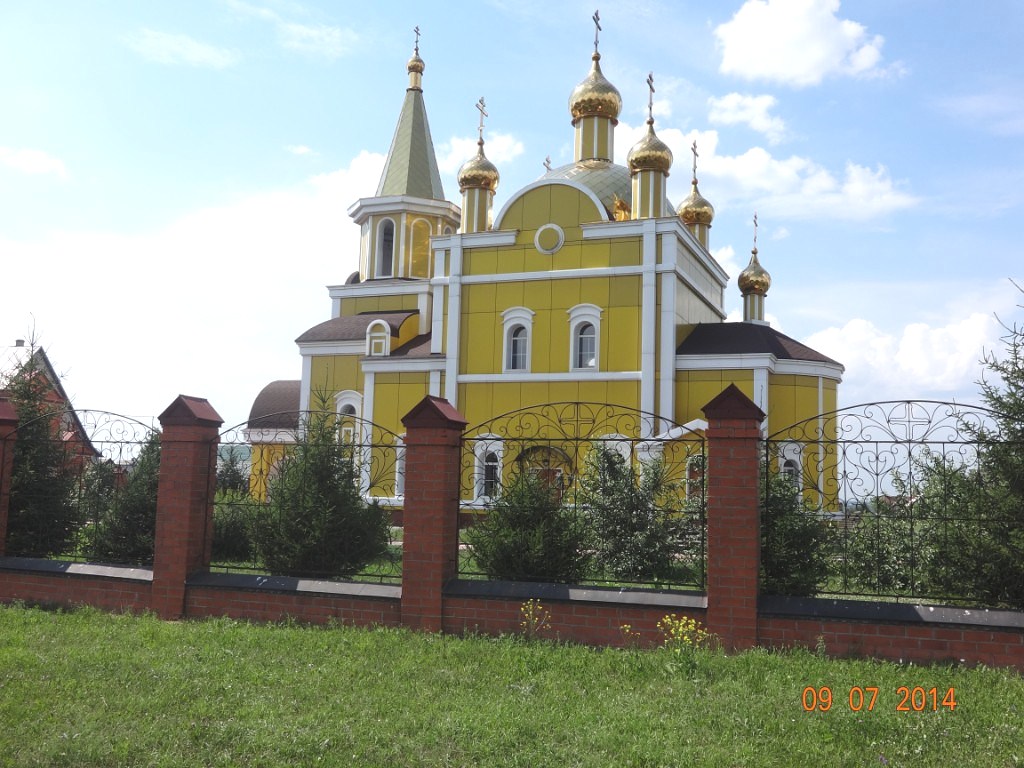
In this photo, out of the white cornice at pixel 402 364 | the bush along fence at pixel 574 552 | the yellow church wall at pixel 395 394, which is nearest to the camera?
the bush along fence at pixel 574 552

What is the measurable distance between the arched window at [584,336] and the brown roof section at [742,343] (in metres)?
1.97

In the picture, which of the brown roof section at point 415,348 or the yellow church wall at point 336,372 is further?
the yellow church wall at point 336,372

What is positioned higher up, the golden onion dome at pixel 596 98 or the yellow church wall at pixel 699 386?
the golden onion dome at pixel 596 98

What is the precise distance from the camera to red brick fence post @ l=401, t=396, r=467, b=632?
6648mm

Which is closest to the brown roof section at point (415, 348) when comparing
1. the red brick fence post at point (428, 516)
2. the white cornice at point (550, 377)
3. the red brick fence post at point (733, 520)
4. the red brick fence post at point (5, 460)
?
the white cornice at point (550, 377)

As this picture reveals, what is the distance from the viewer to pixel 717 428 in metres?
6.26

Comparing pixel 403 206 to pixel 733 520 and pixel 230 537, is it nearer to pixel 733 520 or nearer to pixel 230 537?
pixel 230 537

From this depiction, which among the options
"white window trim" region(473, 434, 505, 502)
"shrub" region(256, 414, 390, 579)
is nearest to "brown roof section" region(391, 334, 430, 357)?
"white window trim" region(473, 434, 505, 502)

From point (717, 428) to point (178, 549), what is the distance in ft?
15.2

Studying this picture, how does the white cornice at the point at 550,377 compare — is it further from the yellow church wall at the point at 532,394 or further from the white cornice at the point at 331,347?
the white cornice at the point at 331,347

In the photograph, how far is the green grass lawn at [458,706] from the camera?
4.19 meters

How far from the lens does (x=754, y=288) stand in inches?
1052

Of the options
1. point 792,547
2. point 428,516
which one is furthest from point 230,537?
point 792,547

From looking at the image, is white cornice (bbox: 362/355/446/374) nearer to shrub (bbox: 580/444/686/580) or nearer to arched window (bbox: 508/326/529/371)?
arched window (bbox: 508/326/529/371)
